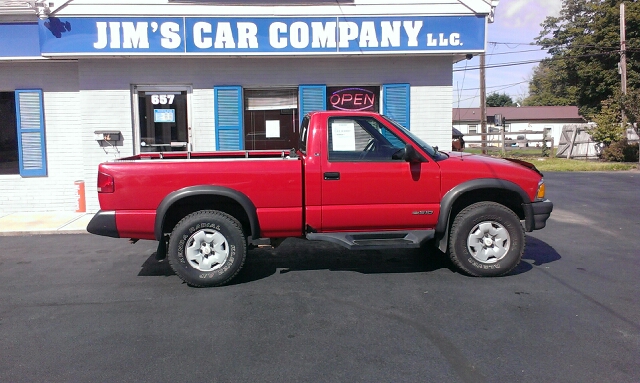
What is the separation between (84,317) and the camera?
5098 mm

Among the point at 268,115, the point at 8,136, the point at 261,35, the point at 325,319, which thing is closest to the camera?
the point at 325,319

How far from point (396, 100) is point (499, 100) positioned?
8464 cm

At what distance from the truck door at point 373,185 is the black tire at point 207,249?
1.05 metres

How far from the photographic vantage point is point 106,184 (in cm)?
578

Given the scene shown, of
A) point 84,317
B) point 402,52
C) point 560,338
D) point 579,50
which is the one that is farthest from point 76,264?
point 579,50

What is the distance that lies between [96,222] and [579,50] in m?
40.3

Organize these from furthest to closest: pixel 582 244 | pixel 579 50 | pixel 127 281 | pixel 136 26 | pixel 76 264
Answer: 1. pixel 579 50
2. pixel 136 26
3. pixel 582 244
4. pixel 76 264
5. pixel 127 281

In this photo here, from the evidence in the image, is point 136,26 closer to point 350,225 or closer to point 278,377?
point 350,225

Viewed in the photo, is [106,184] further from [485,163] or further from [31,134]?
[31,134]

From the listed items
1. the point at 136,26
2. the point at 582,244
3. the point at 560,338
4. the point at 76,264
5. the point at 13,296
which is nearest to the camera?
the point at 560,338

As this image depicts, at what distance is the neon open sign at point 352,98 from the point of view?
11.0 m

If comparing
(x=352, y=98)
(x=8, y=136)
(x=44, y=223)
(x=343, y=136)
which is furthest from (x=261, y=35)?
(x=8, y=136)

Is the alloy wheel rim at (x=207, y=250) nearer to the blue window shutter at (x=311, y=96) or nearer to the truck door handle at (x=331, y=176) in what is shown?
the truck door handle at (x=331, y=176)

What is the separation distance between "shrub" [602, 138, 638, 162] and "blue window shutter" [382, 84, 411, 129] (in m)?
18.7
